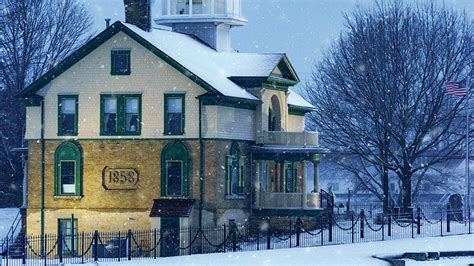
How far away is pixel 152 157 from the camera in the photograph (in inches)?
2566

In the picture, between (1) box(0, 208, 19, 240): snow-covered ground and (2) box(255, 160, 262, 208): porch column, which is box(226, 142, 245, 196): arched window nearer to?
(2) box(255, 160, 262, 208): porch column

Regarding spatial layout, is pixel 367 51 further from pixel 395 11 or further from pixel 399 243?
pixel 399 243

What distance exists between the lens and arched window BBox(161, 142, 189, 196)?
213 feet

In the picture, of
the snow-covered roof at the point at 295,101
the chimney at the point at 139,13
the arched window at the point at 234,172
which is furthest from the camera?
the snow-covered roof at the point at 295,101

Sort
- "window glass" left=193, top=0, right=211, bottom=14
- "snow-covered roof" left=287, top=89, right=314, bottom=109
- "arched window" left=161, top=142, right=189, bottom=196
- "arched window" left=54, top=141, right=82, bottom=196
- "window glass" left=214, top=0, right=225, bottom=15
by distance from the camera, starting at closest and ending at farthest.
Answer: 1. "arched window" left=161, top=142, right=189, bottom=196
2. "arched window" left=54, top=141, right=82, bottom=196
3. "window glass" left=193, top=0, right=211, bottom=14
4. "window glass" left=214, top=0, right=225, bottom=15
5. "snow-covered roof" left=287, top=89, right=314, bottom=109

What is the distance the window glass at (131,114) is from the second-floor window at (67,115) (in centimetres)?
233

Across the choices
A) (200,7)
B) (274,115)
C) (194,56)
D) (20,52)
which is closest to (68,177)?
(194,56)

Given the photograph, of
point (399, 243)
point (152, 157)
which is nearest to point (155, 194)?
point (152, 157)

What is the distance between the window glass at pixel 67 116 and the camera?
66438 millimetres

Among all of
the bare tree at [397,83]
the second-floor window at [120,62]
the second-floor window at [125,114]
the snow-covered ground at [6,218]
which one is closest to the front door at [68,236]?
the second-floor window at [125,114]

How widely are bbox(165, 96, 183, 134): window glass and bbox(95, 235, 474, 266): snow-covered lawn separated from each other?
344 inches

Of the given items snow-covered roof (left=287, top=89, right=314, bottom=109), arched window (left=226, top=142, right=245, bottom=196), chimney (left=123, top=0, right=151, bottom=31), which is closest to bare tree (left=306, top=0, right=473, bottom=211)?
snow-covered roof (left=287, top=89, right=314, bottom=109)

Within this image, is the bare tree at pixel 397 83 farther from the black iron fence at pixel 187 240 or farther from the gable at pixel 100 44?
the gable at pixel 100 44

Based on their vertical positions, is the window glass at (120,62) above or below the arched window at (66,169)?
above
